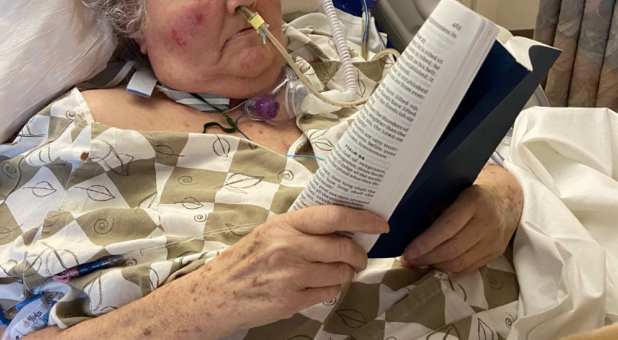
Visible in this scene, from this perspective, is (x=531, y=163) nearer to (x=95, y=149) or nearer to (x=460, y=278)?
(x=460, y=278)

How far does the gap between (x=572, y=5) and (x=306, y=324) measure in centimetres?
132

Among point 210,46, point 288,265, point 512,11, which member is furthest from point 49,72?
point 512,11

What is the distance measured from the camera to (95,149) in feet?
3.24

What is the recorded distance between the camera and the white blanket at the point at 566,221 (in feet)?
2.82

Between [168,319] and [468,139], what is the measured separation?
1.60 ft

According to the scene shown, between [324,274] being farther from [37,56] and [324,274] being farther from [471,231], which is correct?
[37,56]

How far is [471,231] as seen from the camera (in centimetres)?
85

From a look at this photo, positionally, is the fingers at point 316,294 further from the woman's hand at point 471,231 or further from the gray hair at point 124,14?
the gray hair at point 124,14

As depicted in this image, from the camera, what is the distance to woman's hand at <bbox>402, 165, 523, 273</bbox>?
2.68 ft

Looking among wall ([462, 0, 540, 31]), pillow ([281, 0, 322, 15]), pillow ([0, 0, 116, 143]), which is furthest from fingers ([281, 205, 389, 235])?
wall ([462, 0, 540, 31])

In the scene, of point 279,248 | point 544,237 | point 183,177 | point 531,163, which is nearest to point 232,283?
point 279,248

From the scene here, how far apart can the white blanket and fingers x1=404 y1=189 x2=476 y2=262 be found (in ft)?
0.62

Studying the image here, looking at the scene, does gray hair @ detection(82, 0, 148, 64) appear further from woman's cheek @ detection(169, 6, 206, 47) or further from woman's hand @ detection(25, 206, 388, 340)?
woman's hand @ detection(25, 206, 388, 340)

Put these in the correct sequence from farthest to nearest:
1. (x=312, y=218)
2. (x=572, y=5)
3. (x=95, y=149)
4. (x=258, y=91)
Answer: (x=572, y=5), (x=258, y=91), (x=95, y=149), (x=312, y=218)
